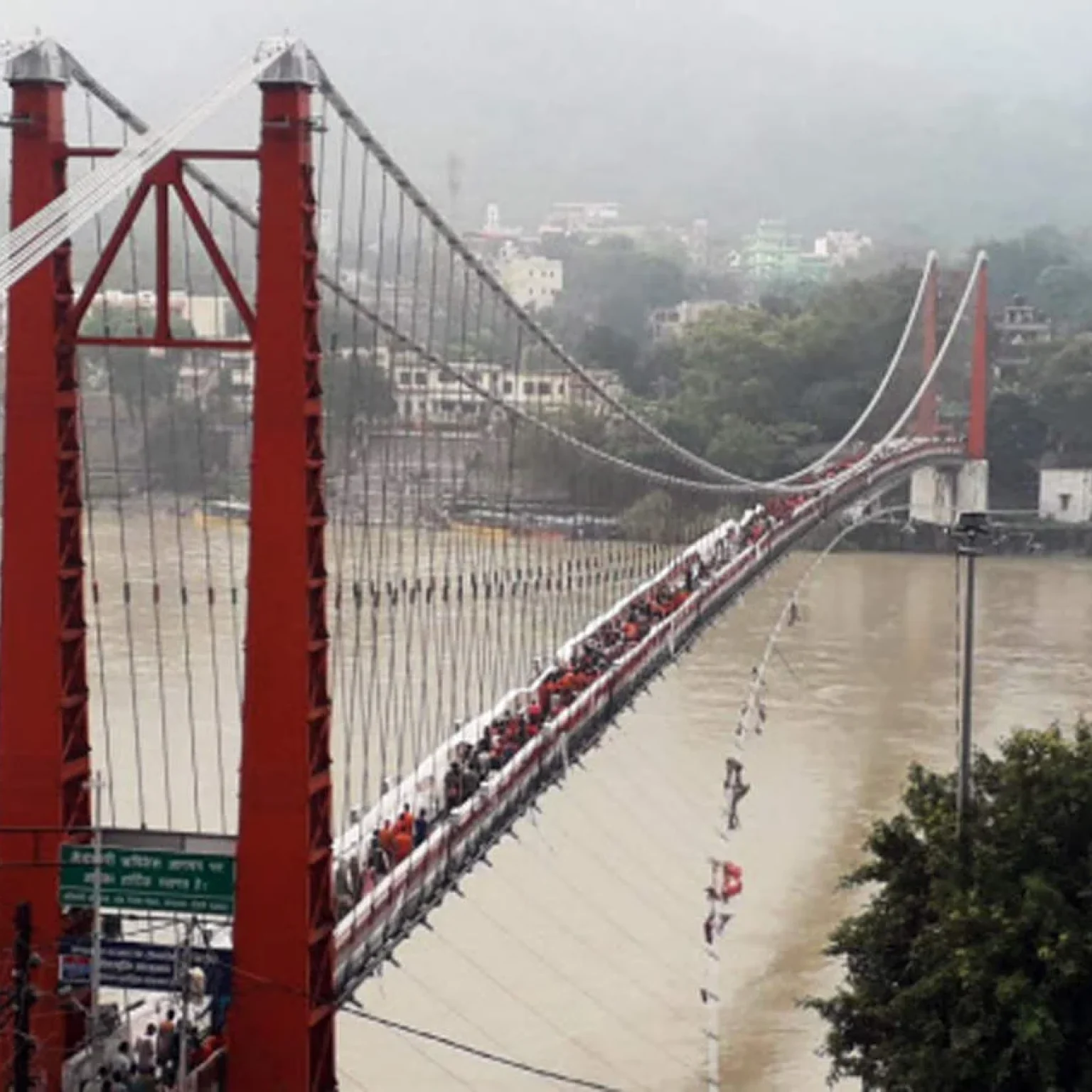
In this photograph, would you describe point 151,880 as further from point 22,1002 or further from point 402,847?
point 402,847

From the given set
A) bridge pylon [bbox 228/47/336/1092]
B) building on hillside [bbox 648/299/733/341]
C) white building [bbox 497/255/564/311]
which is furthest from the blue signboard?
white building [bbox 497/255/564/311]

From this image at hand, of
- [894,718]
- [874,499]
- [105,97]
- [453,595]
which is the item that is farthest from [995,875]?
[874,499]

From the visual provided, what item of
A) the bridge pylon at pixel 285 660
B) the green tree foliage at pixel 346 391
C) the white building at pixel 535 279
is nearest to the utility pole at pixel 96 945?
the bridge pylon at pixel 285 660

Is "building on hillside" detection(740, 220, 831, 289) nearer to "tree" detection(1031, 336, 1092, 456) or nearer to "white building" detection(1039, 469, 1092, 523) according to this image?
"tree" detection(1031, 336, 1092, 456)

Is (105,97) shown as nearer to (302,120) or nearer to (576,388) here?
(302,120)

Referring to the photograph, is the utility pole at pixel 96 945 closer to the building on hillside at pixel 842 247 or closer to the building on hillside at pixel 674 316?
the building on hillside at pixel 674 316

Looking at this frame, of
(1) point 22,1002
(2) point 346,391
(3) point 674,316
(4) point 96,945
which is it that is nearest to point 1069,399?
(2) point 346,391
